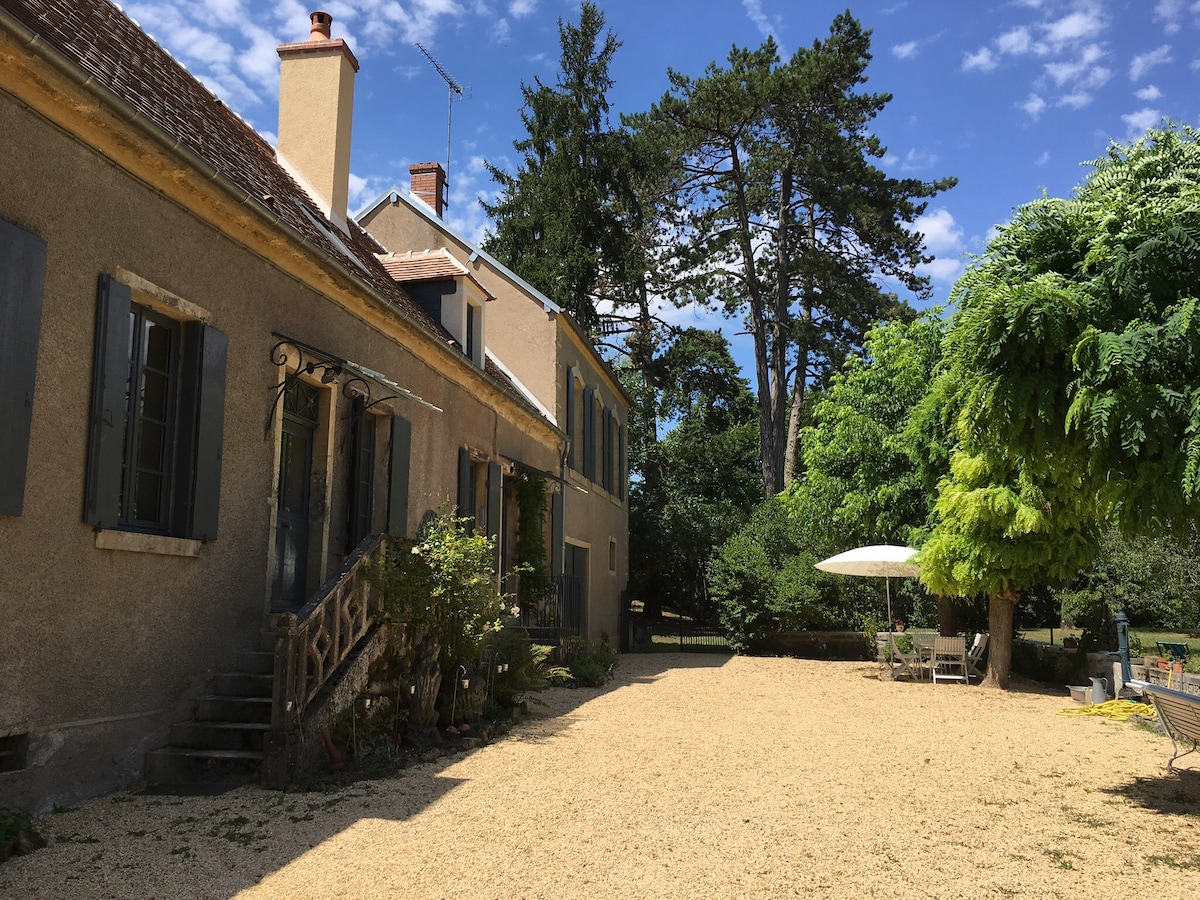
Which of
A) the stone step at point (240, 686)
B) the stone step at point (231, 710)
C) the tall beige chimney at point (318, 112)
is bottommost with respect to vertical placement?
the stone step at point (231, 710)

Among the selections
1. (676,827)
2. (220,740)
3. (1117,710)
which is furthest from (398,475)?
(1117,710)

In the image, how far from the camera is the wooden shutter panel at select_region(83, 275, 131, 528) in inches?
223

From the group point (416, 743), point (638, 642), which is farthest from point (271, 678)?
point (638, 642)

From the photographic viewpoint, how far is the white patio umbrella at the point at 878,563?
49.7 ft

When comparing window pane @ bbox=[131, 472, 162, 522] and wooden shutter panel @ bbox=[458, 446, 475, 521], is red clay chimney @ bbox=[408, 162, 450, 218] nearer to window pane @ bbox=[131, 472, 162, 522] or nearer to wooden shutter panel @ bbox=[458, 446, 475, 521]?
wooden shutter panel @ bbox=[458, 446, 475, 521]

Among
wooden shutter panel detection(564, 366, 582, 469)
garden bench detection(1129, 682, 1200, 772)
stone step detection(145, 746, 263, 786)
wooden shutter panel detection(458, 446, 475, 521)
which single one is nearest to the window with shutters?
stone step detection(145, 746, 263, 786)

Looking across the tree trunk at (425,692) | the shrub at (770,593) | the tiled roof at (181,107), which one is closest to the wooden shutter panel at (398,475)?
the tiled roof at (181,107)

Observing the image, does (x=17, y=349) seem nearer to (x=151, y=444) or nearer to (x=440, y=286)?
(x=151, y=444)

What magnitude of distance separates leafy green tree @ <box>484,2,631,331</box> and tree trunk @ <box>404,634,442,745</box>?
61.8 ft

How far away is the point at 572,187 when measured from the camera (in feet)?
87.3

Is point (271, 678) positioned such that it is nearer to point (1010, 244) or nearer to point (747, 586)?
point (1010, 244)

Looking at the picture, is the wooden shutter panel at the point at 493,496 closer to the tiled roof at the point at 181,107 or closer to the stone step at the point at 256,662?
the tiled roof at the point at 181,107

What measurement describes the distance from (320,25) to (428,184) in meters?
7.52

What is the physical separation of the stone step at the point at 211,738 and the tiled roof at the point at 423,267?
7.35m
